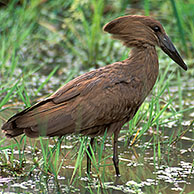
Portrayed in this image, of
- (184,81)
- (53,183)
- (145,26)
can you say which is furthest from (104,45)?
(53,183)

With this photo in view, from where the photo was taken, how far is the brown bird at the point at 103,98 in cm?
373

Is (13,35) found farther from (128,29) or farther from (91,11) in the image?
(128,29)

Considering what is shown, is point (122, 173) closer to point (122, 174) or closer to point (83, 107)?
point (122, 174)

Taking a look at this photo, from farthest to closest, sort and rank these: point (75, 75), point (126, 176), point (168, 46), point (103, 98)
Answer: point (75, 75)
point (168, 46)
point (126, 176)
point (103, 98)

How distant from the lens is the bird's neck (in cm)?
402

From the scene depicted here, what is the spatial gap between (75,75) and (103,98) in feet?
9.85

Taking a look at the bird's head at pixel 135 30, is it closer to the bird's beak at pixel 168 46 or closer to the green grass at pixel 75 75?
the bird's beak at pixel 168 46

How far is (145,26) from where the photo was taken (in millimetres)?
4176

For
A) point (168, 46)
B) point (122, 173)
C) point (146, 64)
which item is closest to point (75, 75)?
point (168, 46)

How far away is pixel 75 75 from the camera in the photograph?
267 inches

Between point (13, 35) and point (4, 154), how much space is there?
2832mm

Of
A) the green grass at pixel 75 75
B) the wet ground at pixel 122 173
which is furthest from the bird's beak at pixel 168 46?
the wet ground at pixel 122 173

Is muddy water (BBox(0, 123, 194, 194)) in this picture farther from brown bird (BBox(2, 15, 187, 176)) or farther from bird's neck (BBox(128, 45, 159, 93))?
bird's neck (BBox(128, 45, 159, 93))

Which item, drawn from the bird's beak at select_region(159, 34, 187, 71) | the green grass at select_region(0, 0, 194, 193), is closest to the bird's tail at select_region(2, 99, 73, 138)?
the green grass at select_region(0, 0, 194, 193)
